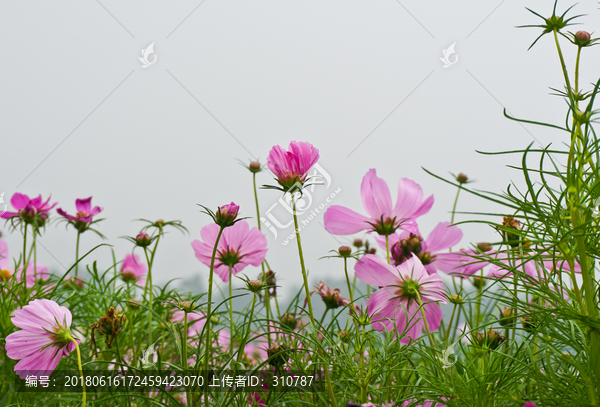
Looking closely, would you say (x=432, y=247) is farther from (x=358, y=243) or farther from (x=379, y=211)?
(x=358, y=243)

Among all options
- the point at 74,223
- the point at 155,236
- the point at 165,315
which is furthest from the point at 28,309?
the point at 74,223

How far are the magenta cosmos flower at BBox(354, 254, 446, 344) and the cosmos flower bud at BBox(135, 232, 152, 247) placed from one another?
0.95ft

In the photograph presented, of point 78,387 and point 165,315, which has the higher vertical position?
point 165,315

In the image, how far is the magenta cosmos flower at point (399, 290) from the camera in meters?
0.48

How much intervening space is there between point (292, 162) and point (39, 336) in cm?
30

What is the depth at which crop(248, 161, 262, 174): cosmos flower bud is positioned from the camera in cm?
74

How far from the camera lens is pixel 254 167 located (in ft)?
2.42

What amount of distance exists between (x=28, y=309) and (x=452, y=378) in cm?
40

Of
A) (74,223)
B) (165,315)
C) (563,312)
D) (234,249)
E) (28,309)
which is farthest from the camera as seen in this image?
(74,223)

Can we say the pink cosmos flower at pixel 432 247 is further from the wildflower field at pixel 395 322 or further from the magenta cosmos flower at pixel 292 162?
the magenta cosmos flower at pixel 292 162

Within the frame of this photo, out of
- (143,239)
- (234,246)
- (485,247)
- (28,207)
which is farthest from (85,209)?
(485,247)

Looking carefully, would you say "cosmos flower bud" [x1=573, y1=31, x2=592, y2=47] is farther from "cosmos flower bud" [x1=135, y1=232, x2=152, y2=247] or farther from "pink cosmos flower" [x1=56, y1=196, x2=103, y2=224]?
"pink cosmos flower" [x1=56, y1=196, x2=103, y2=224]

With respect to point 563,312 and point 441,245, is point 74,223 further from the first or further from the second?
point 563,312

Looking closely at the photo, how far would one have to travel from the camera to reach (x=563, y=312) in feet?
1.13
